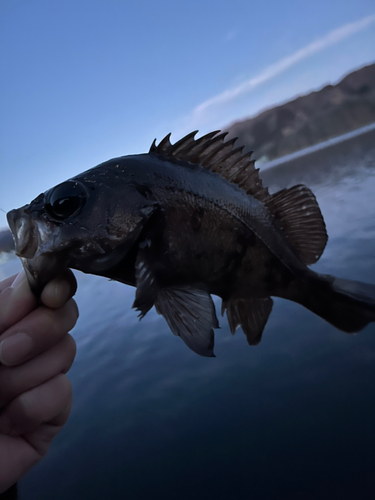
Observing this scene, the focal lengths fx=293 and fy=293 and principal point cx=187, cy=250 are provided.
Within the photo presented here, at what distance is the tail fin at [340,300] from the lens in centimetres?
138

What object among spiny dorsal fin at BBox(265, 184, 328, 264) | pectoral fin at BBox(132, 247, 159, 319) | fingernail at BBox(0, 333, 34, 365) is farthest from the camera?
spiny dorsal fin at BBox(265, 184, 328, 264)

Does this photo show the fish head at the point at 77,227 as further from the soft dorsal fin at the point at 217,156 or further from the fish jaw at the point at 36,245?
the soft dorsal fin at the point at 217,156

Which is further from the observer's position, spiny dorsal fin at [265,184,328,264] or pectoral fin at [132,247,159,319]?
spiny dorsal fin at [265,184,328,264]

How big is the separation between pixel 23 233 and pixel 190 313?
2.42 ft

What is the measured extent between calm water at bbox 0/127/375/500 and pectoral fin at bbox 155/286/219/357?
2197 mm

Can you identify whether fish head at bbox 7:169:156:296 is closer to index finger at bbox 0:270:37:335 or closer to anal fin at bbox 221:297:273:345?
index finger at bbox 0:270:37:335

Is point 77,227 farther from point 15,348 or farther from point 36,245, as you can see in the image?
point 15,348

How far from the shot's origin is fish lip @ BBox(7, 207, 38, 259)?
1.14 m

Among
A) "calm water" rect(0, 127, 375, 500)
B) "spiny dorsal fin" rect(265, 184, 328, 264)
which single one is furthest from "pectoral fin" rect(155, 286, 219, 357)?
"calm water" rect(0, 127, 375, 500)

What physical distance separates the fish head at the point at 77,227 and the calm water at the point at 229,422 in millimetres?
2613

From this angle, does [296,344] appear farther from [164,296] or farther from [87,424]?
[164,296]

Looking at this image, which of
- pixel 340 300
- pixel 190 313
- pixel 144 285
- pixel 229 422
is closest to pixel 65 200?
pixel 144 285

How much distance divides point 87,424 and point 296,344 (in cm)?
313

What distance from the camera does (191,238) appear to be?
1232 millimetres
